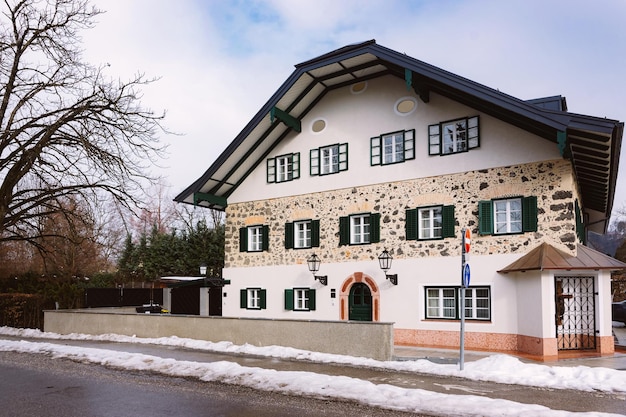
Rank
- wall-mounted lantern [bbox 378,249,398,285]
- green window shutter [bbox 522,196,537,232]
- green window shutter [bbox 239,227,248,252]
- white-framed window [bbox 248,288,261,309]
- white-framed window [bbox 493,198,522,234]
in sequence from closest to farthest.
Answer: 1. green window shutter [bbox 522,196,537,232]
2. white-framed window [bbox 493,198,522,234]
3. wall-mounted lantern [bbox 378,249,398,285]
4. white-framed window [bbox 248,288,261,309]
5. green window shutter [bbox 239,227,248,252]

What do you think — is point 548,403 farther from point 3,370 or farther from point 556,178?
point 3,370

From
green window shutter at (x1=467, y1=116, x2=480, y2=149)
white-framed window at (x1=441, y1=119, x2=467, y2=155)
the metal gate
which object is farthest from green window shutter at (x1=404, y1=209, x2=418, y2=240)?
the metal gate

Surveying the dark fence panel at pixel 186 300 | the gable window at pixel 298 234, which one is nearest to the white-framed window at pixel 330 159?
the gable window at pixel 298 234

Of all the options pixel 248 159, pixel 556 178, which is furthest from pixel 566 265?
pixel 248 159

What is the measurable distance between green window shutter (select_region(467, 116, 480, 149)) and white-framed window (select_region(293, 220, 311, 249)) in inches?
242

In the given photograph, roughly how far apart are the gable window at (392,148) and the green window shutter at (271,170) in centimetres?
411

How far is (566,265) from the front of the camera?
14.2 m

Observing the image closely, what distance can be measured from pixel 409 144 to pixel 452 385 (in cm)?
883

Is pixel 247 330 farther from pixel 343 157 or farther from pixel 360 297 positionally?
pixel 343 157

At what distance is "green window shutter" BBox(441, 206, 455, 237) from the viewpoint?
55.0ft

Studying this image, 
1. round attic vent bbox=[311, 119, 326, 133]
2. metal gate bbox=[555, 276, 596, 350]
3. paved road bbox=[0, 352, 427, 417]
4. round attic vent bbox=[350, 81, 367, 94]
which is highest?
round attic vent bbox=[350, 81, 367, 94]

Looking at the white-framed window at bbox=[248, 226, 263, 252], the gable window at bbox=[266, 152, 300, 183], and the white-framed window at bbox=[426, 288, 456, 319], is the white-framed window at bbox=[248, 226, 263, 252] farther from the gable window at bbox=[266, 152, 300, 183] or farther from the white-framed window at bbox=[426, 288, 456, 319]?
the white-framed window at bbox=[426, 288, 456, 319]

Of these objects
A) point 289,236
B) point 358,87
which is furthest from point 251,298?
point 358,87

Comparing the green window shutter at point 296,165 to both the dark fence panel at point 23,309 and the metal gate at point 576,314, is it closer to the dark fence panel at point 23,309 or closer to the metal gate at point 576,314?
the metal gate at point 576,314
